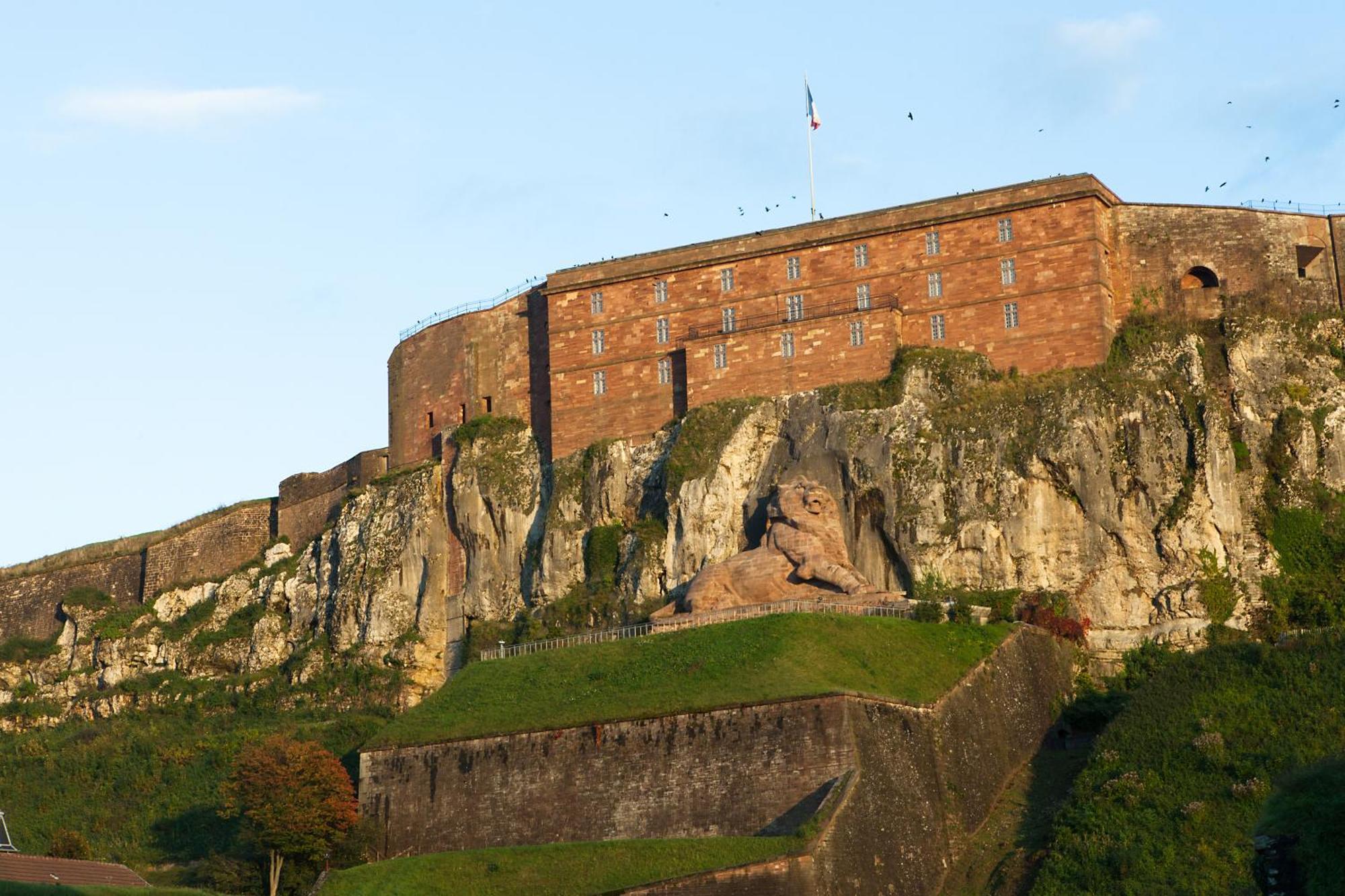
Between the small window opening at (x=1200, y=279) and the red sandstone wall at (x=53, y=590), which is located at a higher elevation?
the small window opening at (x=1200, y=279)

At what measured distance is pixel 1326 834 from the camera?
30094 mm

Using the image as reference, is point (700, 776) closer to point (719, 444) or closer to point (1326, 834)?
point (719, 444)

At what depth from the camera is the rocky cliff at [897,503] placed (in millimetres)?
67250

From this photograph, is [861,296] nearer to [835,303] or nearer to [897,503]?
[835,303]

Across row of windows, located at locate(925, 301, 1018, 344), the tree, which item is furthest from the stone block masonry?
row of windows, located at locate(925, 301, 1018, 344)

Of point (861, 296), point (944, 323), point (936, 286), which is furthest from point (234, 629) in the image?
point (936, 286)

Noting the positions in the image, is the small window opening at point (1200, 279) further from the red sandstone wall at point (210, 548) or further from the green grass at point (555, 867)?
the red sandstone wall at point (210, 548)

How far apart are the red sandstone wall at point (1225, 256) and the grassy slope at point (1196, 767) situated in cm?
1553

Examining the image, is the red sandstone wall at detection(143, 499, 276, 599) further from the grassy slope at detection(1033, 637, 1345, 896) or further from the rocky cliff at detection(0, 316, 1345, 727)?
the grassy slope at detection(1033, 637, 1345, 896)

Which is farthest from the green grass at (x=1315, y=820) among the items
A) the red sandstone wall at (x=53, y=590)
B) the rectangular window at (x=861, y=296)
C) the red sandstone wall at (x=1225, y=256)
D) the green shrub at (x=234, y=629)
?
the red sandstone wall at (x=53, y=590)

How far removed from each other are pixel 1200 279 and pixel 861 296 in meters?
11.6

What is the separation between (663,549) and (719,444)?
13.6 feet

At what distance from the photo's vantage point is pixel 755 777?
57031 mm

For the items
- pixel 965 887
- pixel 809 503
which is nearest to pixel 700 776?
pixel 965 887
